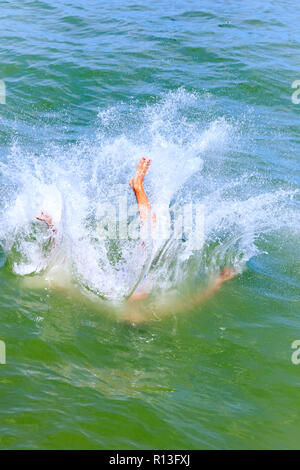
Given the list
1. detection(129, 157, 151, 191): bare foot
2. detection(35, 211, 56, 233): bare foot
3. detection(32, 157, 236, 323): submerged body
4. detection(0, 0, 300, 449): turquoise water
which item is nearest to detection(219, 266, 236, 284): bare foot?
detection(32, 157, 236, 323): submerged body

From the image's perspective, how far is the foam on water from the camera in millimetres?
6258

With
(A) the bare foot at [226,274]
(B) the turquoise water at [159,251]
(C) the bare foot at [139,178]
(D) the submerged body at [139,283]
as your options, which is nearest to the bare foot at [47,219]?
(D) the submerged body at [139,283]

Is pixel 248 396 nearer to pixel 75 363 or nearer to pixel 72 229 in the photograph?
pixel 75 363

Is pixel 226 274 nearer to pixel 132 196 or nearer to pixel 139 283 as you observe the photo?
pixel 139 283

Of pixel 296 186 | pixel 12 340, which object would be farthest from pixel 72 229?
pixel 296 186

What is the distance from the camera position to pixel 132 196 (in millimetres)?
8211

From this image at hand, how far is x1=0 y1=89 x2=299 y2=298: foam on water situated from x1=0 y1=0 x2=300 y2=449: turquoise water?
0.03 m

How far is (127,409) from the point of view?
4492 millimetres

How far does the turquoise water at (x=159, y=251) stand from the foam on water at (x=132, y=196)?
0.10 feet

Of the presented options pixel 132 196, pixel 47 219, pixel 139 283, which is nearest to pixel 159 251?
pixel 139 283

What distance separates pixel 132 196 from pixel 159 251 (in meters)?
2.15
